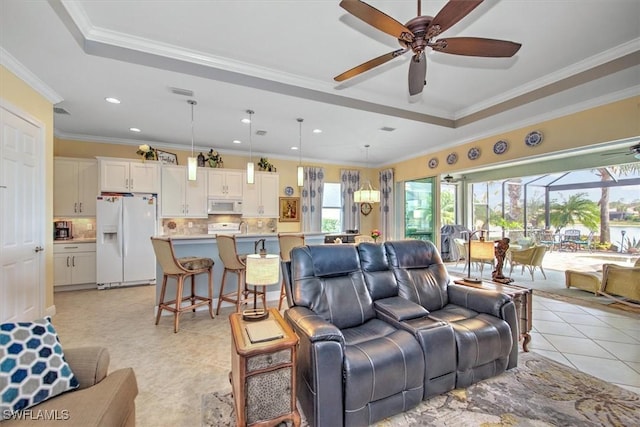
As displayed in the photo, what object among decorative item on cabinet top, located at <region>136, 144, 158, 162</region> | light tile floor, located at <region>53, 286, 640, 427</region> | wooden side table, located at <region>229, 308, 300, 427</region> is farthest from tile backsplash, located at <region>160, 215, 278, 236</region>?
wooden side table, located at <region>229, 308, 300, 427</region>

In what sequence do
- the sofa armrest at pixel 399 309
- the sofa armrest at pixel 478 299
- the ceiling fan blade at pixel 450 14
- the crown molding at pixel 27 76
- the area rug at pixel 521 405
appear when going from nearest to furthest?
1. the ceiling fan blade at pixel 450 14
2. the area rug at pixel 521 405
3. the sofa armrest at pixel 399 309
4. the sofa armrest at pixel 478 299
5. the crown molding at pixel 27 76

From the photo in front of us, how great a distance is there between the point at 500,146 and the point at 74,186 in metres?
7.44

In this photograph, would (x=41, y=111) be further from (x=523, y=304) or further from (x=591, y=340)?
(x=591, y=340)

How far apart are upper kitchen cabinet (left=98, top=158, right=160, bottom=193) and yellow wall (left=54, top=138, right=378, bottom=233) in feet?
1.60

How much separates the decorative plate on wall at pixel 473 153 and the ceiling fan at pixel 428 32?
10.6 feet

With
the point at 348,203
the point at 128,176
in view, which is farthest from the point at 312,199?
the point at 128,176

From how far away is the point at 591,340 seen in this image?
2859mm

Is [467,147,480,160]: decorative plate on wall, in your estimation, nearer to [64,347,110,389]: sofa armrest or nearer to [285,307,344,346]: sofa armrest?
[285,307,344,346]: sofa armrest

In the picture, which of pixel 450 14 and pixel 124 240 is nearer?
pixel 450 14

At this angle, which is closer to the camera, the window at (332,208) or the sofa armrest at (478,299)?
the sofa armrest at (478,299)

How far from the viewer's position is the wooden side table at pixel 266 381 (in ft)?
4.75

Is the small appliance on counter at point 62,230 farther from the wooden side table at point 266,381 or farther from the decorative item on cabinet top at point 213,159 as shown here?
the wooden side table at point 266,381

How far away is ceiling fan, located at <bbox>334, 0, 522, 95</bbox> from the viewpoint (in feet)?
4.98

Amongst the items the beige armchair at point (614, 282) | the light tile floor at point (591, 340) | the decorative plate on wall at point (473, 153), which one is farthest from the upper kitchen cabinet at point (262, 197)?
the beige armchair at point (614, 282)
